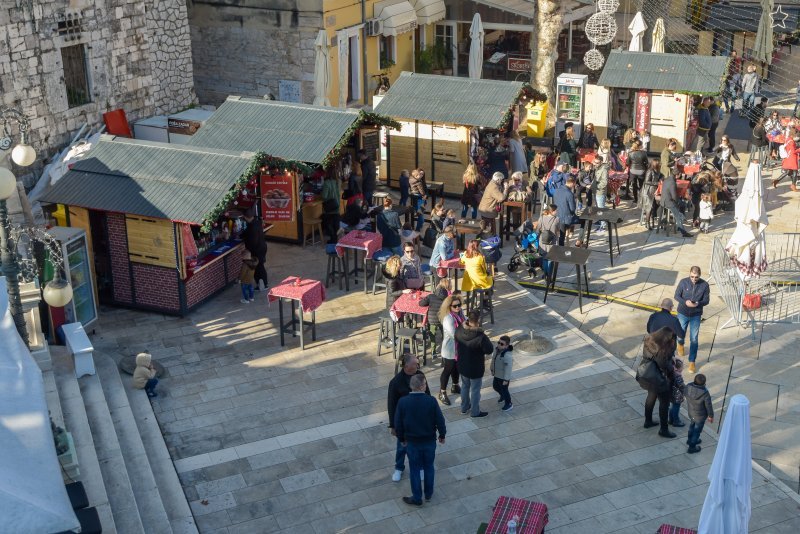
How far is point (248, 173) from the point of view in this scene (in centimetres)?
1777

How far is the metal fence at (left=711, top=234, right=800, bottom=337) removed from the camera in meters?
18.1

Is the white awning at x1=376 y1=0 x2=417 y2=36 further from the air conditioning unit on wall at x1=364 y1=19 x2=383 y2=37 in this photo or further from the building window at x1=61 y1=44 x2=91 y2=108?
the building window at x1=61 y1=44 x2=91 y2=108

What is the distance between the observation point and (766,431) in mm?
14867

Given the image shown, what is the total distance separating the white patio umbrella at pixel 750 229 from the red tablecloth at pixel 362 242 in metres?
6.25

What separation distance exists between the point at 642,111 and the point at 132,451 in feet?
57.7

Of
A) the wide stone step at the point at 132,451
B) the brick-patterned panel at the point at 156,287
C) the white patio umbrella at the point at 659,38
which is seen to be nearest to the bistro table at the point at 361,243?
the brick-patterned panel at the point at 156,287

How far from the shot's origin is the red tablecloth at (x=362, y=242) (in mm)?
18781

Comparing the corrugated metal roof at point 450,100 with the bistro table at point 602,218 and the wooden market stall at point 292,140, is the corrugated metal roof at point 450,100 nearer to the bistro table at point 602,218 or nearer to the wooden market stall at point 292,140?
the wooden market stall at point 292,140

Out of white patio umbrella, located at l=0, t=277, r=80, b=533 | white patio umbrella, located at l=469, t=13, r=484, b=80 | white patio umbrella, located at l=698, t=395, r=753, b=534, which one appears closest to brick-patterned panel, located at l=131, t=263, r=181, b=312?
white patio umbrella, located at l=0, t=277, r=80, b=533

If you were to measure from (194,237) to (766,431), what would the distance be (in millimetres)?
9613

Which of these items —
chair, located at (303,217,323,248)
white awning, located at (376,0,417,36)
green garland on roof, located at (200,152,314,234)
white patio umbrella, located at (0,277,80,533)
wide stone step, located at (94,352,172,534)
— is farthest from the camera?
white awning, located at (376,0,417,36)

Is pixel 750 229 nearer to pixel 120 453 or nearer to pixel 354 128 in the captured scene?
pixel 354 128

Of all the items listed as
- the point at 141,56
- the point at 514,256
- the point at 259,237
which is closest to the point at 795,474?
the point at 514,256

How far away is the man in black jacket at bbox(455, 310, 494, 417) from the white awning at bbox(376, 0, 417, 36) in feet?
61.3
